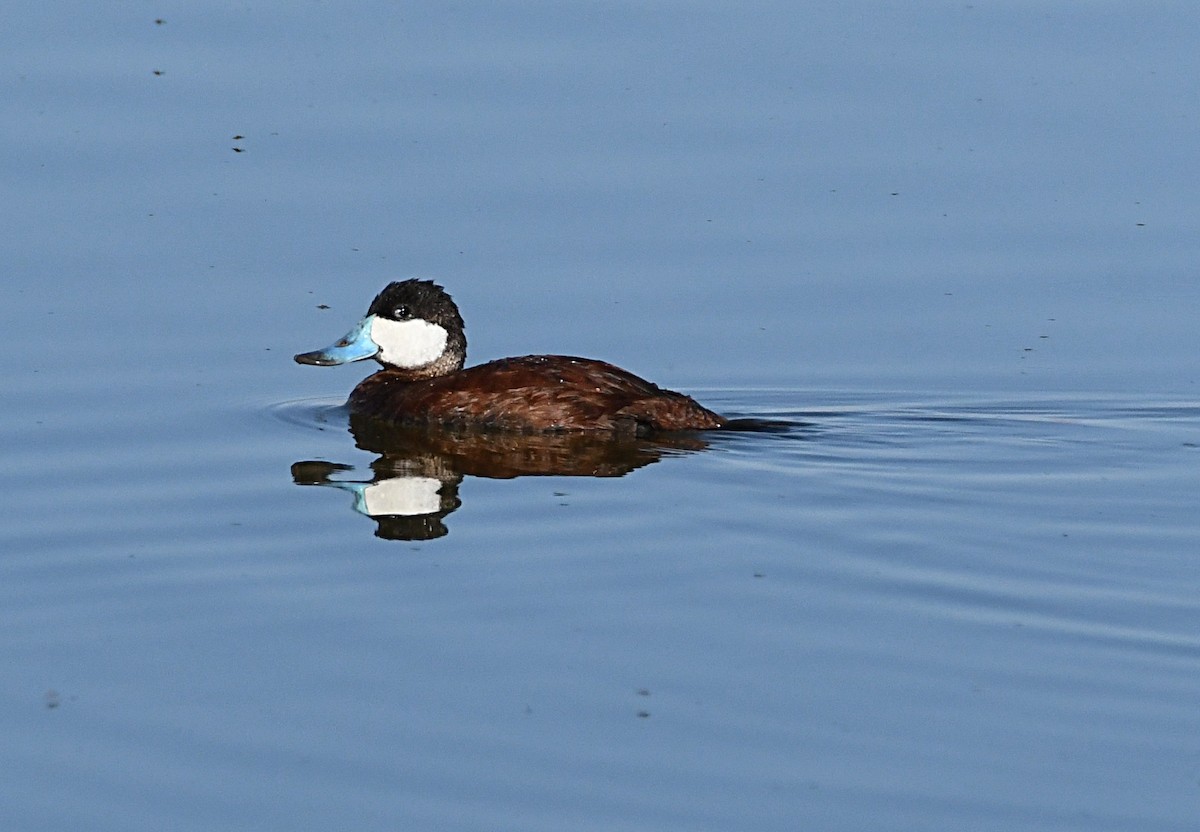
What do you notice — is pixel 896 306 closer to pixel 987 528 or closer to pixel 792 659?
pixel 987 528

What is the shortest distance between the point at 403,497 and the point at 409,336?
7.27ft

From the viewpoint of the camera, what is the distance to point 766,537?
906cm

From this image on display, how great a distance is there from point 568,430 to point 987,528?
2809 mm

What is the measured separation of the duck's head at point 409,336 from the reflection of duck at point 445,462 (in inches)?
21.3

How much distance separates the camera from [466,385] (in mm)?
11414

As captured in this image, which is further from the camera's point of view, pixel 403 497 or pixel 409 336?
pixel 409 336

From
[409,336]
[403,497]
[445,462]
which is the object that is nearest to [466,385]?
[445,462]

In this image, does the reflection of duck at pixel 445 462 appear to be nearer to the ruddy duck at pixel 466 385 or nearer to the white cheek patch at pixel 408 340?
the ruddy duck at pixel 466 385

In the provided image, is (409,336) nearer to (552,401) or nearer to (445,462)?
(552,401)

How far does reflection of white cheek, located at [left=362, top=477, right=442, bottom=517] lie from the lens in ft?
32.0

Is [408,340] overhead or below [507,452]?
overhead

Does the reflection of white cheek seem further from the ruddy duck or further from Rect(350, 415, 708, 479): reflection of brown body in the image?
the ruddy duck

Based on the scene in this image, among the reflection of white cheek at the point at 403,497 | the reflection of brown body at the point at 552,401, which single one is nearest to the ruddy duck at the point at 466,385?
the reflection of brown body at the point at 552,401

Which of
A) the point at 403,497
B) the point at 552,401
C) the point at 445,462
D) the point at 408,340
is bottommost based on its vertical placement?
the point at 403,497
